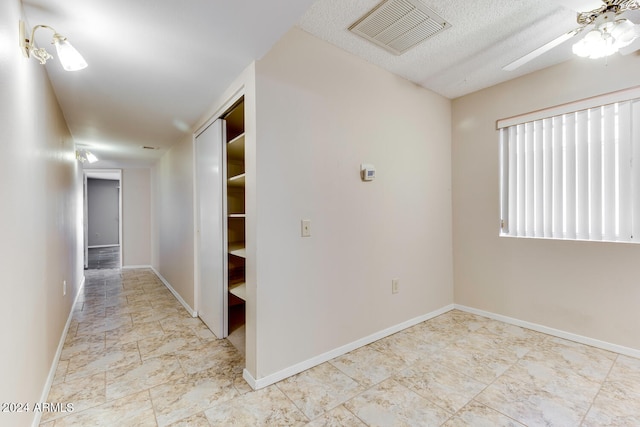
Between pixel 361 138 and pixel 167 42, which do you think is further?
pixel 361 138

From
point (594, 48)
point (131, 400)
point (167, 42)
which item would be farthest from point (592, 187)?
point (131, 400)

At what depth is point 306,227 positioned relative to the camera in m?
2.13

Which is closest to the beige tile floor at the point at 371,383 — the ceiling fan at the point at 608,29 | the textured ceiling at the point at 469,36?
the ceiling fan at the point at 608,29

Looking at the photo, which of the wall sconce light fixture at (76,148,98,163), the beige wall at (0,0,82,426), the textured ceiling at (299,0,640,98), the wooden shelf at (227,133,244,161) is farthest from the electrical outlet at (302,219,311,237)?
the wall sconce light fixture at (76,148,98,163)

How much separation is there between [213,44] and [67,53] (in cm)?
72

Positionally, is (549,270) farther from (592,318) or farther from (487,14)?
(487,14)

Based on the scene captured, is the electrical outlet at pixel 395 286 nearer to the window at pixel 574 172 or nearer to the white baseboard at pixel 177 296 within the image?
the window at pixel 574 172

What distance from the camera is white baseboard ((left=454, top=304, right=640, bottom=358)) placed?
2291 millimetres

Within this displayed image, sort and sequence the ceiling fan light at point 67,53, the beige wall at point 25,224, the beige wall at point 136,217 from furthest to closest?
1. the beige wall at point 136,217
2. the ceiling fan light at point 67,53
3. the beige wall at point 25,224

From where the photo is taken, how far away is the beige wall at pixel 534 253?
2322mm

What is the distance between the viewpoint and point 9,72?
4.07ft

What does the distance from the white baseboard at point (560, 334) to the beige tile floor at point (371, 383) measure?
0.06 m

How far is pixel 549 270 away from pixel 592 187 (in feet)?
2.69

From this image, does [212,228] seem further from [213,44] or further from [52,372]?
[213,44]
